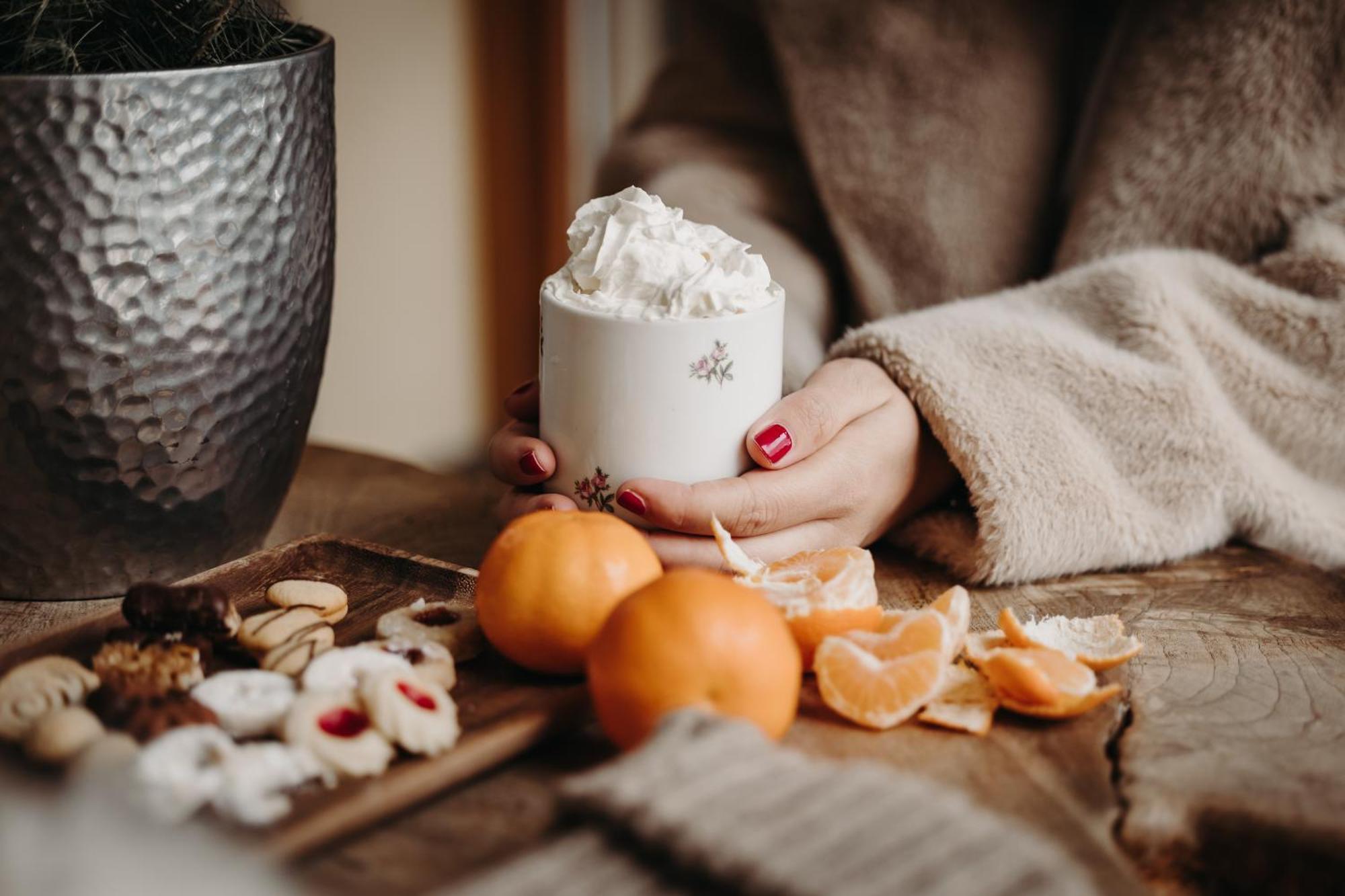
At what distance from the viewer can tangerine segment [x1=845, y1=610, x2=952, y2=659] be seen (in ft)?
2.06

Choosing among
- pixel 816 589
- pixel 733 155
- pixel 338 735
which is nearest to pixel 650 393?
pixel 816 589

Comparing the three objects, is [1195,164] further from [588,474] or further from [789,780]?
[789,780]

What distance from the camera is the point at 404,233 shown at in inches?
86.9

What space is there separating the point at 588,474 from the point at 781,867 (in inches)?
13.4

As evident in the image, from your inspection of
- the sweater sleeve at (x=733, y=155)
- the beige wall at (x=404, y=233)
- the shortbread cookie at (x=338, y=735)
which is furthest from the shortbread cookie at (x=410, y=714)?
the beige wall at (x=404, y=233)

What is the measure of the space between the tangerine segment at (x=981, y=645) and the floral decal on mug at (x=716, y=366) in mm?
210

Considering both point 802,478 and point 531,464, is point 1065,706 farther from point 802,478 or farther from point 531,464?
point 531,464

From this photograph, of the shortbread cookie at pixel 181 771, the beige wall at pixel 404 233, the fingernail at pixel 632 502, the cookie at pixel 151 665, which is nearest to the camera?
the shortbread cookie at pixel 181 771

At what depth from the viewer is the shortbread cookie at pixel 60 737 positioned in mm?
522

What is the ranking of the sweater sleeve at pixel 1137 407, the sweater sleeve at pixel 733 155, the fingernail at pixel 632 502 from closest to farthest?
the fingernail at pixel 632 502
the sweater sleeve at pixel 1137 407
the sweater sleeve at pixel 733 155

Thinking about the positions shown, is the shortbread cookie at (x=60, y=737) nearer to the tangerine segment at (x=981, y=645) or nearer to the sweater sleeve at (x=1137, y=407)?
the tangerine segment at (x=981, y=645)

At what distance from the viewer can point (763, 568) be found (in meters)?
0.72

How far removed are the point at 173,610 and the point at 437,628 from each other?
139 millimetres

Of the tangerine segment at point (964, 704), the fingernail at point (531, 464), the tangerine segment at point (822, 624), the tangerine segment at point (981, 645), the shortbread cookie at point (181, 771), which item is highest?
the fingernail at point (531, 464)
